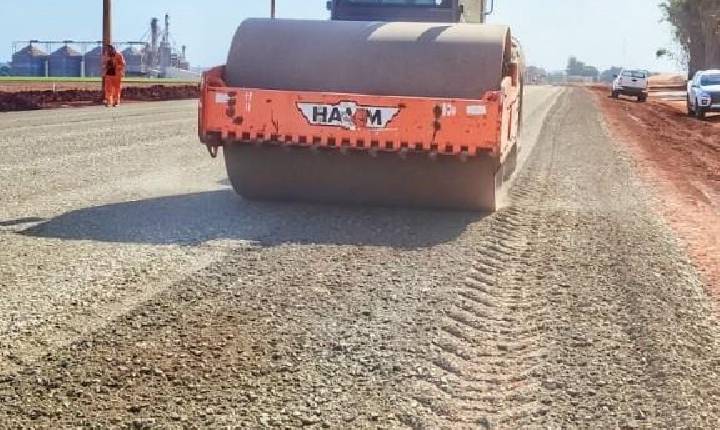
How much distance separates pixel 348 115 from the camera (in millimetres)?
7883

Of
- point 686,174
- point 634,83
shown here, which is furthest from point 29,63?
point 686,174

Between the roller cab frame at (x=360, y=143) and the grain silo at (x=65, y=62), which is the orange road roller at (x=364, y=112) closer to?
the roller cab frame at (x=360, y=143)

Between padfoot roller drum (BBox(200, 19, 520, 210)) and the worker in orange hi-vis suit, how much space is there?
1768 centimetres

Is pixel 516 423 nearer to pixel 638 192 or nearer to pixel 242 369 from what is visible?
pixel 242 369

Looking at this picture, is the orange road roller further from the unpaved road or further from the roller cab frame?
the unpaved road

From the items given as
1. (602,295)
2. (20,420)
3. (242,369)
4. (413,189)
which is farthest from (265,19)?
(20,420)

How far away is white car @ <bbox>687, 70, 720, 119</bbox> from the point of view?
30656 millimetres

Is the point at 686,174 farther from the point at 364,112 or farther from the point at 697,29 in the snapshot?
the point at 697,29

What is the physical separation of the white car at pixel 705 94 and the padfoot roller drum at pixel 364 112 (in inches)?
943

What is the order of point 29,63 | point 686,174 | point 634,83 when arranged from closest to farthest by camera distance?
1. point 686,174
2. point 634,83
3. point 29,63

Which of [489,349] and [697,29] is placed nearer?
[489,349]

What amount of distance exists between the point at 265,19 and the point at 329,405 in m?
5.56

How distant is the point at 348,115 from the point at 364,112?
13 centimetres

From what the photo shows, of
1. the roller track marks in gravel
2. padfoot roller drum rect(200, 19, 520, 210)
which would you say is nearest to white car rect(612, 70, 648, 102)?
padfoot roller drum rect(200, 19, 520, 210)
